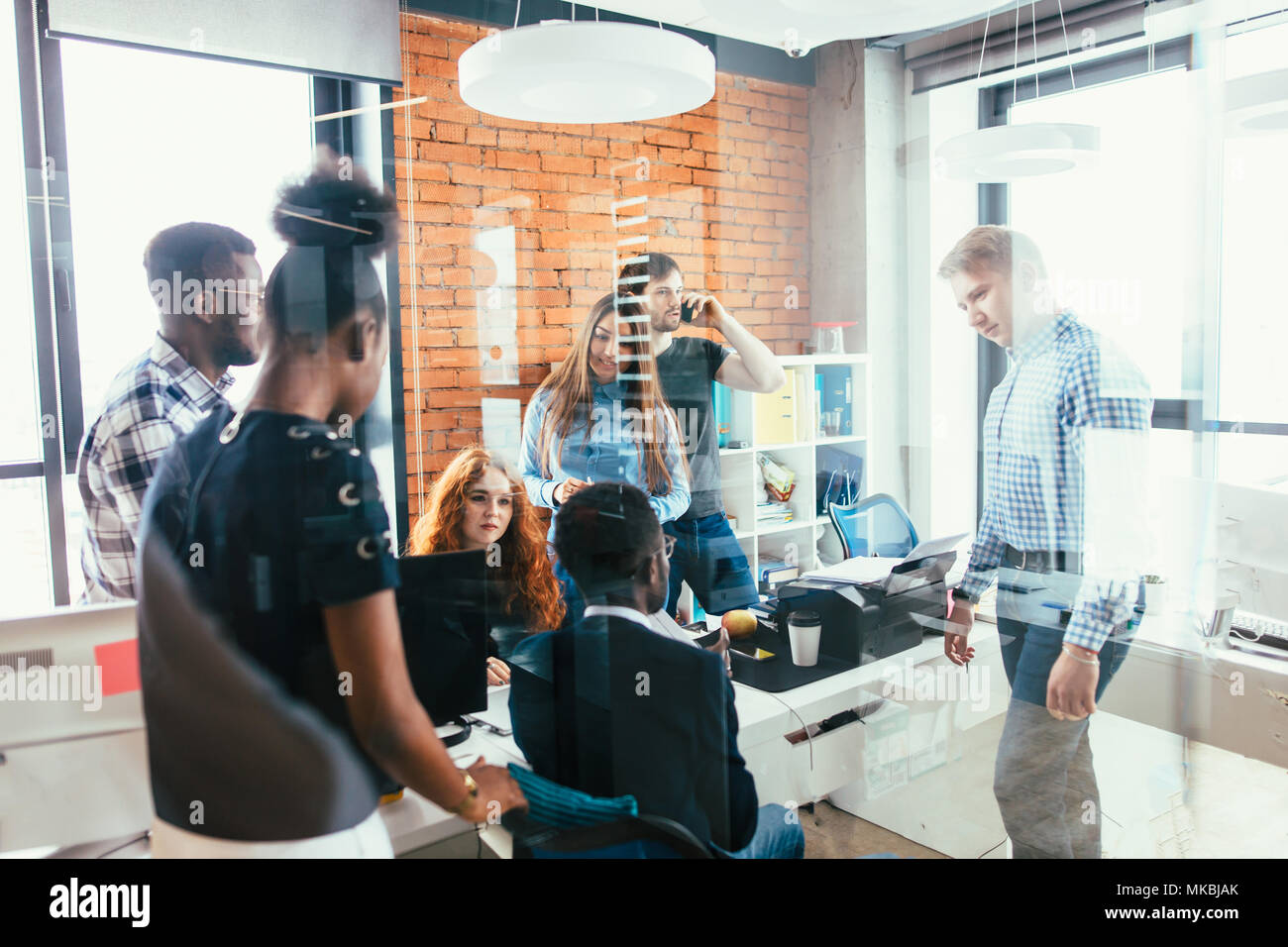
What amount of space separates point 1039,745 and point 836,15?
162cm

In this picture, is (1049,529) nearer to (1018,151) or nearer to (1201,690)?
(1201,690)

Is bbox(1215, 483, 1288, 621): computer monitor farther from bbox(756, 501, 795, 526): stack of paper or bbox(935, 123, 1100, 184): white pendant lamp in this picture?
bbox(756, 501, 795, 526): stack of paper

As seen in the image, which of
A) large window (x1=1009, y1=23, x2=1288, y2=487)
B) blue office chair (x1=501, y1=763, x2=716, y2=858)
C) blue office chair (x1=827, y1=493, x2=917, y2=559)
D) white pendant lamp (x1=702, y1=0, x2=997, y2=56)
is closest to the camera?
white pendant lamp (x1=702, y1=0, x2=997, y2=56)

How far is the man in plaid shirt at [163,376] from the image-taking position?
1.73 meters

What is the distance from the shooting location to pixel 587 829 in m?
1.58

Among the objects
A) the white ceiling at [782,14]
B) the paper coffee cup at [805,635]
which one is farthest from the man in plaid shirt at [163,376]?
the paper coffee cup at [805,635]

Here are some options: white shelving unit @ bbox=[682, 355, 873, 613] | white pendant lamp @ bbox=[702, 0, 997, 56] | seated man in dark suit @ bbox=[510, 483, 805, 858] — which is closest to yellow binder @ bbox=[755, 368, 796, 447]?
white shelving unit @ bbox=[682, 355, 873, 613]

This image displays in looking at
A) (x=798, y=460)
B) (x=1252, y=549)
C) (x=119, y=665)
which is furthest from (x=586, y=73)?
(x=1252, y=549)

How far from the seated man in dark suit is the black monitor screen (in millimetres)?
104

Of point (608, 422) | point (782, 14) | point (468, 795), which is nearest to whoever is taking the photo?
point (782, 14)

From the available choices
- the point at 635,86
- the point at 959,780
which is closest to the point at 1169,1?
the point at 635,86

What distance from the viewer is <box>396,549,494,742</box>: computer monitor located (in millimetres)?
1721
